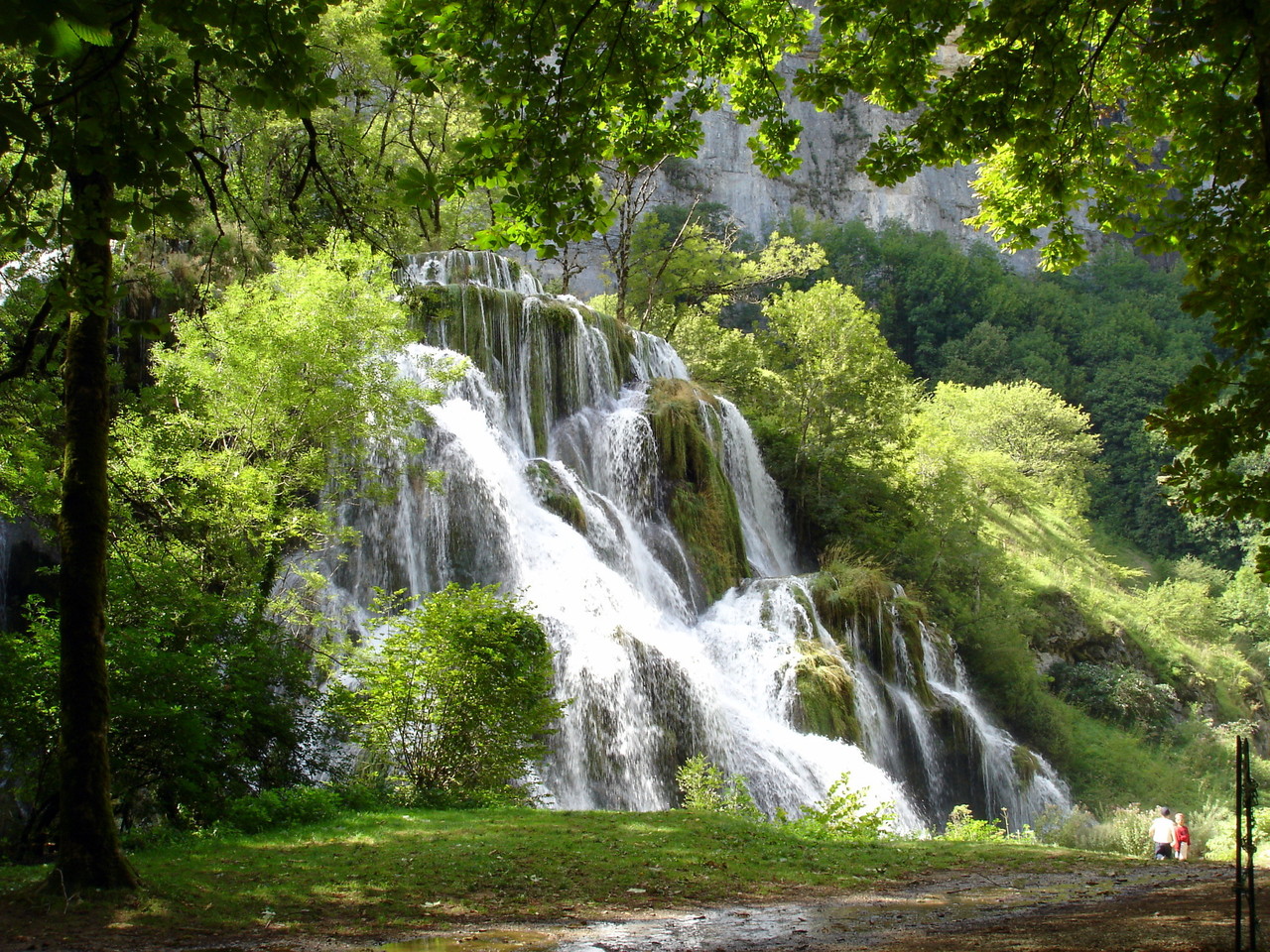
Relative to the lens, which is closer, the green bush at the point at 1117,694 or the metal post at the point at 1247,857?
the metal post at the point at 1247,857

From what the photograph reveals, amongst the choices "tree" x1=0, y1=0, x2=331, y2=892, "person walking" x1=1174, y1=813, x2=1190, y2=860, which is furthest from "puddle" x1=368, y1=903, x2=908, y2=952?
"person walking" x1=1174, y1=813, x2=1190, y2=860

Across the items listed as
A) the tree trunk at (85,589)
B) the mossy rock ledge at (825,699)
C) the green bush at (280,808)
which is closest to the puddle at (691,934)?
the tree trunk at (85,589)

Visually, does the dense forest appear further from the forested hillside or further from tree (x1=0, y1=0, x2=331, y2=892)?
the forested hillside

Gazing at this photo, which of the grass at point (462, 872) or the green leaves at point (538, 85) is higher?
the green leaves at point (538, 85)

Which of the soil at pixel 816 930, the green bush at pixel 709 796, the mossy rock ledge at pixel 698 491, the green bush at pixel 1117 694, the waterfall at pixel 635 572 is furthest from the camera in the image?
the green bush at pixel 1117 694

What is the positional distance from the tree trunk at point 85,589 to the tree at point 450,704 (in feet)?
15.0

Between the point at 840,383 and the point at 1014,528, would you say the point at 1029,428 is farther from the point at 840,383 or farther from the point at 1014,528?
the point at 840,383

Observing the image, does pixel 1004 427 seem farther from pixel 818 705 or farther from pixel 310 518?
pixel 310 518

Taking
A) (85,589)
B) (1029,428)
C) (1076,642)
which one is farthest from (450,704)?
(1029,428)

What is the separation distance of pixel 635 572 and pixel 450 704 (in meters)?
7.90

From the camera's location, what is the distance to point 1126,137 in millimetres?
7316

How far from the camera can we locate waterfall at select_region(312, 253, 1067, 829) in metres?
13.0

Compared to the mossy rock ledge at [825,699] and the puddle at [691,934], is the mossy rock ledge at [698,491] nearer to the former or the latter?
the mossy rock ledge at [825,699]

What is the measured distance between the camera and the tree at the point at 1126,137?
4.71 meters
